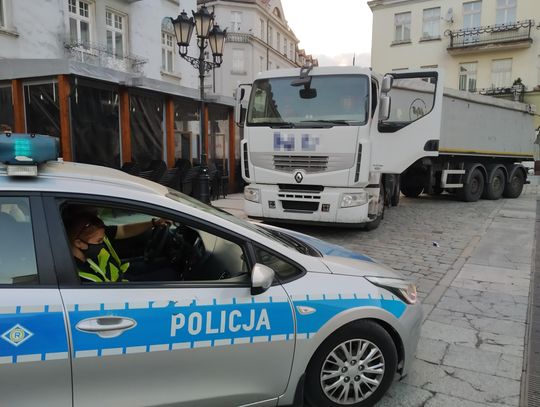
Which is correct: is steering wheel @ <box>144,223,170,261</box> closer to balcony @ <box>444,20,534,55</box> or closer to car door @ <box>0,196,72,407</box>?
car door @ <box>0,196,72,407</box>

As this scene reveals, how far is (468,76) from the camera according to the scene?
1350 inches

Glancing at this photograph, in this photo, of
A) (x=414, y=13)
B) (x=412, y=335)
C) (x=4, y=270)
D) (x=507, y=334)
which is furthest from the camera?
(x=414, y=13)

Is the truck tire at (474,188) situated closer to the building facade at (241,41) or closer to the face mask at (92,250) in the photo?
the face mask at (92,250)

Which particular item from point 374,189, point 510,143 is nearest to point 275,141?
point 374,189

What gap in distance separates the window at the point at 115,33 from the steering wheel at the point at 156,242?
52.5 ft

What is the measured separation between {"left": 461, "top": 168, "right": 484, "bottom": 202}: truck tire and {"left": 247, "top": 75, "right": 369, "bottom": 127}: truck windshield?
7648mm

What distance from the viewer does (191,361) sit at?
90.7 inches

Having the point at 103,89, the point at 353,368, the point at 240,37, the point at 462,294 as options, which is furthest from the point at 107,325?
the point at 240,37

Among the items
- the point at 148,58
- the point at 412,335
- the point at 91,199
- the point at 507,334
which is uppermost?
the point at 148,58

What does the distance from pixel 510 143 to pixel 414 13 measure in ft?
79.1

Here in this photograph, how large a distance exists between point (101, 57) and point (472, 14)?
28772 mm

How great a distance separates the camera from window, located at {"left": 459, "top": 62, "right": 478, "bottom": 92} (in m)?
34.0

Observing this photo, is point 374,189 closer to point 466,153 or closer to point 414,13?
point 466,153

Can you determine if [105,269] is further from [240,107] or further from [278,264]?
[240,107]
